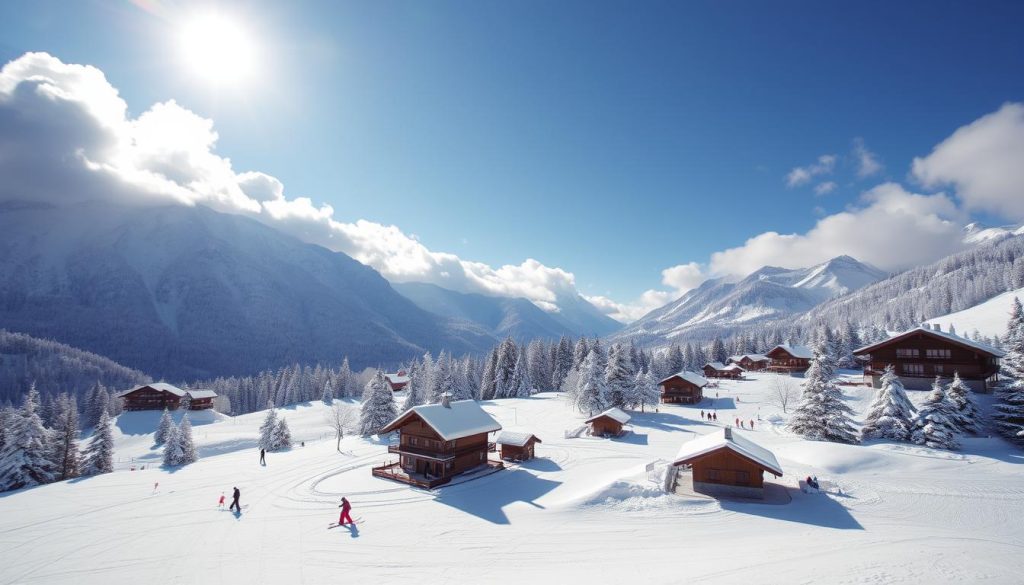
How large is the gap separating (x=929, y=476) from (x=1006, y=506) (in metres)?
5.24

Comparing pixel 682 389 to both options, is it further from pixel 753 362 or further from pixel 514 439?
pixel 753 362

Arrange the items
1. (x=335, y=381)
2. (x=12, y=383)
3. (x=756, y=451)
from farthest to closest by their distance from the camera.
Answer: (x=12, y=383) → (x=335, y=381) → (x=756, y=451)

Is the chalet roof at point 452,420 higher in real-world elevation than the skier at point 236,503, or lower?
higher

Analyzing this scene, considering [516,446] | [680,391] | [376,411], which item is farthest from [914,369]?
[376,411]

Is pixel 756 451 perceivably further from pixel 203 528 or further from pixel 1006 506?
pixel 203 528

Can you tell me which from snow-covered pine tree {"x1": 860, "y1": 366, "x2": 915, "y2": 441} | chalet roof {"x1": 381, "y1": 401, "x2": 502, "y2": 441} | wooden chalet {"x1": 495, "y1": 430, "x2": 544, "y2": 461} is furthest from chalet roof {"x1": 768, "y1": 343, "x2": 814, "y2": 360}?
chalet roof {"x1": 381, "y1": 401, "x2": 502, "y2": 441}

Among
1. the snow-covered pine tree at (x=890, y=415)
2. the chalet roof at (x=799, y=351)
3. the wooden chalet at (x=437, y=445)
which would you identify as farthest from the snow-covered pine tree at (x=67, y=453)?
the chalet roof at (x=799, y=351)

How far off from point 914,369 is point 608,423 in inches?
1494

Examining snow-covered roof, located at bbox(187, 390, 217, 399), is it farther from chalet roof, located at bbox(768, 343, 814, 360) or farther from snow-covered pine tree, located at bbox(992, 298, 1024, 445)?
chalet roof, located at bbox(768, 343, 814, 360)

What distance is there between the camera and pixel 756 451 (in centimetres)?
2845

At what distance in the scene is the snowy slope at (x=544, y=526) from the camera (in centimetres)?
1736

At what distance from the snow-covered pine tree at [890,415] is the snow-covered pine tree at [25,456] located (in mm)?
82936

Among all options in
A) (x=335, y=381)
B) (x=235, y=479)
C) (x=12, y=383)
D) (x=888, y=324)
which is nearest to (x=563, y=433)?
(x=235, y=479)

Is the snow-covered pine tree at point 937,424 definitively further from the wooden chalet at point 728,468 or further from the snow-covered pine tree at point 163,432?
the snow-covered pine tree at point 163,432
